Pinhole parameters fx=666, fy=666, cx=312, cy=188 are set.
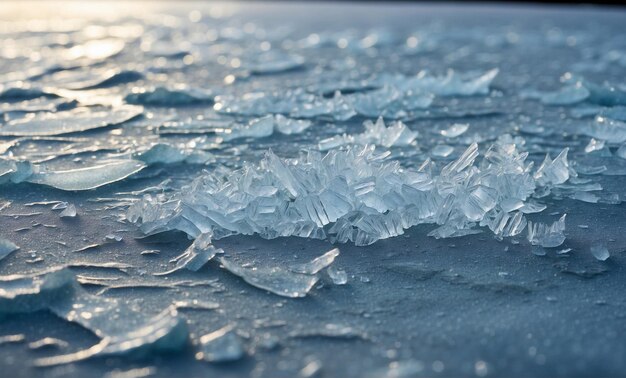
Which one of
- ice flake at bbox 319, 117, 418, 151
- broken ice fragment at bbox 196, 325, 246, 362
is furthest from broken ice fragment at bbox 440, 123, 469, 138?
broken ice fragment at bbox 196, 325, 246, 362

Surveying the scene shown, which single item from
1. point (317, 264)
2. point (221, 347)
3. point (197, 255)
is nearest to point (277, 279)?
point (317, 264)

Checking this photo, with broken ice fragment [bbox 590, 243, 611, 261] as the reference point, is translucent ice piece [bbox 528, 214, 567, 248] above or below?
above

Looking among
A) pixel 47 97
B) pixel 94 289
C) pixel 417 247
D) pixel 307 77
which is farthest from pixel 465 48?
pixel 94 289

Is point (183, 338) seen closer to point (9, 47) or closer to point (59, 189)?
point (59, 189)

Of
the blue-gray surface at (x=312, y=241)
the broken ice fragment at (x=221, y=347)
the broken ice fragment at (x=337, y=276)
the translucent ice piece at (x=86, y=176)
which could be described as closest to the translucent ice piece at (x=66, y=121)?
the blue-gray surface at (x=312, y=241)

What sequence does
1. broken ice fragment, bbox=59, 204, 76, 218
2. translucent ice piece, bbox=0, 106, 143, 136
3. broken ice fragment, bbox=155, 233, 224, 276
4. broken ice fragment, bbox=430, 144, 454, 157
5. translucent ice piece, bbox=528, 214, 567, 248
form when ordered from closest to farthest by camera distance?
broken ice fragment, bbox=155, 233, 224, 276
translucent ice piece, bbox=528, 214, 567, 248
broken ice fragment, bbox=59, 204, 76, 218
broken ice fragment, bbox=430, 144, 454, 157
translucent ice piece, bbox=0, 106, 143, 136

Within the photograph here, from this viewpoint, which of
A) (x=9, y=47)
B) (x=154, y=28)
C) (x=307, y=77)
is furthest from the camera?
(x=154, y=28)

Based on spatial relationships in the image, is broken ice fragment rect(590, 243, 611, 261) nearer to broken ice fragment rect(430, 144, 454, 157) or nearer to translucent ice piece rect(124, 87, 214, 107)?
broken ice fragment rect(430, 144, 454, 157)
